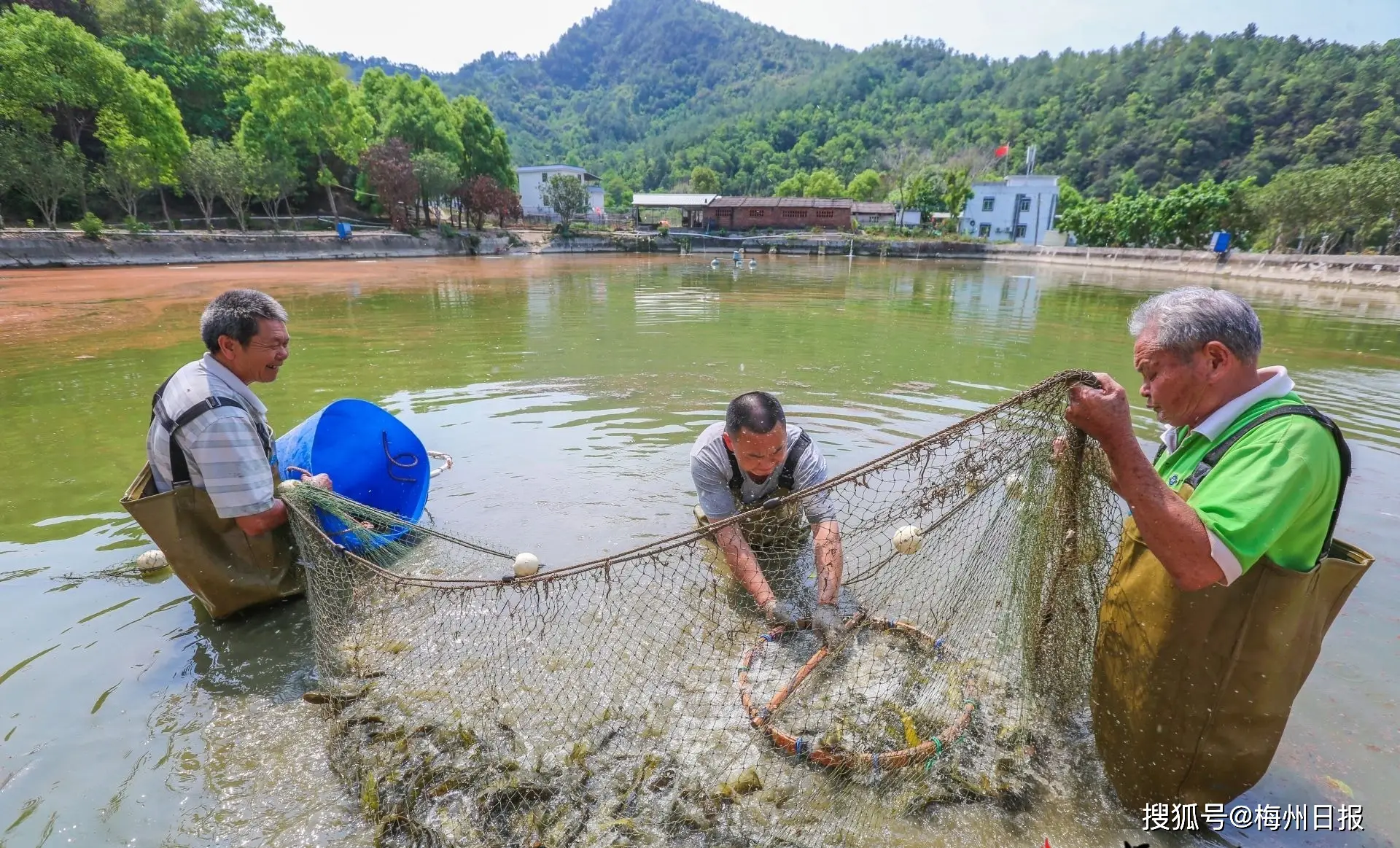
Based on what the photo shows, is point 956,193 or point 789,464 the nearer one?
point 789,464

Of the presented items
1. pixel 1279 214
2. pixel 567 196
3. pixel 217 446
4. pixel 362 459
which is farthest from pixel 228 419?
pixel 567 196

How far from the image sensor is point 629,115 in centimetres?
18088

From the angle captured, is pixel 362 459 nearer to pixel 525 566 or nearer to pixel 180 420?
pixel 180 420

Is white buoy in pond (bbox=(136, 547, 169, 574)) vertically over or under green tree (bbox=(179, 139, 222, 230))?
under

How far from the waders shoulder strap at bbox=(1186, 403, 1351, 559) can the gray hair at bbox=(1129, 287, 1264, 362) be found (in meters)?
0.17

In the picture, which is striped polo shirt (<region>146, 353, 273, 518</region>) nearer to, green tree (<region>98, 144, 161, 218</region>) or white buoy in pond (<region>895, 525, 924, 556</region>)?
white buoy in pond (<region>895, 525, 924, 556</region>)

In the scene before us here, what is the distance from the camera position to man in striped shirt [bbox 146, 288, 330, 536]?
310 cm

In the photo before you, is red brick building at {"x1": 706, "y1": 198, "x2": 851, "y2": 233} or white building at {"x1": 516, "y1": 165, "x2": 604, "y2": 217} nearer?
red brick building at {"x1": 706, "y1": 198, "x2": 851, "y2": 233}

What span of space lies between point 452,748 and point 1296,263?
43.2 m

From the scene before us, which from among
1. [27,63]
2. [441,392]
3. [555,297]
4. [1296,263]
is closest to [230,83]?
[27,63]

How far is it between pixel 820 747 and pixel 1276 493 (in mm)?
1872

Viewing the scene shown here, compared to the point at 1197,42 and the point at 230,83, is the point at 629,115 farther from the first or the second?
the point at 230,83

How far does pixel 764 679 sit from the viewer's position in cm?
322

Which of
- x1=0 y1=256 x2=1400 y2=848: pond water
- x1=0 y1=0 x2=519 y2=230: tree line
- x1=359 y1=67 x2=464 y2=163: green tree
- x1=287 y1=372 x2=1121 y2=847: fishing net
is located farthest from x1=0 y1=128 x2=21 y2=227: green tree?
x1=287 y1=372 x2=1121 y2=847: fishing net
